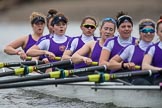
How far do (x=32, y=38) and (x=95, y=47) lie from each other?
4.87 feet

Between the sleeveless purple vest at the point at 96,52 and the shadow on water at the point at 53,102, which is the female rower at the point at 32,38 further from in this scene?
the sleeveless purple vest at the point at 96,52

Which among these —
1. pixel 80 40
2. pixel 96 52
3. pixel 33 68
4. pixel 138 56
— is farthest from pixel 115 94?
pixel 80 40

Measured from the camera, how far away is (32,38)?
7.51 m

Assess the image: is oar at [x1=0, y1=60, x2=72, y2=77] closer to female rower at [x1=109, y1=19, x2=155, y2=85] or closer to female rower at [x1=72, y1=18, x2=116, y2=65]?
female rower at [x1=72, y1=18, x2=116, y2=65]

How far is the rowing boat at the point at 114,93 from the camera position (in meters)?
5.13

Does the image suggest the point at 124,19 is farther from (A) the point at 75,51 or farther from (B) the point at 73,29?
(B) the point at 73,29

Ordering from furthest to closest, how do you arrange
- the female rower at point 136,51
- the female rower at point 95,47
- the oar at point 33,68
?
1. the female rower at point 95,47
2. the oar at point 33,68
3. the female rower at point 136,51

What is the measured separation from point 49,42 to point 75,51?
48 centimetres

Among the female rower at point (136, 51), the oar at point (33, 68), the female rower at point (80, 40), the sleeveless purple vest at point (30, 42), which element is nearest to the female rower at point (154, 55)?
the female rower at point (136, 51)

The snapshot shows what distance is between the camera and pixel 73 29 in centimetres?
1545

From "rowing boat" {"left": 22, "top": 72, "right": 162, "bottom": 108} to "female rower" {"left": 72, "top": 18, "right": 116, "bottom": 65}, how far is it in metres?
0.29

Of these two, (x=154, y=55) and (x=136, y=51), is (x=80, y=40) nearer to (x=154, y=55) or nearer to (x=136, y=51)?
(x=136, y=51)

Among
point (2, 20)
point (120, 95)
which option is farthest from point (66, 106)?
point (2, 20)

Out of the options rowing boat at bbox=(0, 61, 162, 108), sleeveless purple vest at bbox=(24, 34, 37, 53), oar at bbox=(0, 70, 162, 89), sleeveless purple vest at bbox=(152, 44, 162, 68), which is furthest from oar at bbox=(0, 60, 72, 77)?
sleeveless purple vest at bbox=(152, 44, 162, 68)
